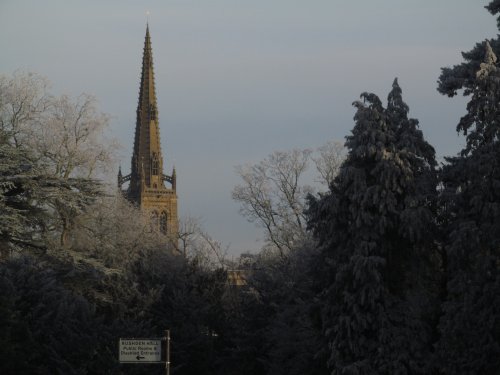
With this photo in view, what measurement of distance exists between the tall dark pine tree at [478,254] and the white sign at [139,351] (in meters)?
8.73

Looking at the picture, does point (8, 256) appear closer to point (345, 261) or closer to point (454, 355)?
point (345, 261)

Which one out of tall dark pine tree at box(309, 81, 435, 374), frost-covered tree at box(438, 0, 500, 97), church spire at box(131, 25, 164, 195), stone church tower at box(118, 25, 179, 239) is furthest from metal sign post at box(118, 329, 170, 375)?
church spire at box(131, 25, 164, 195)

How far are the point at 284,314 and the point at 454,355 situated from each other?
11.5m

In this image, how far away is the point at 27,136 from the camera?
4041 cm

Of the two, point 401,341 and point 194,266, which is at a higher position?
point 194,266

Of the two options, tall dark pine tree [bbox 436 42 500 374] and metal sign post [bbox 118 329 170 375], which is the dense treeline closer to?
tall dark pine tree [bbox 436 42 500 374]

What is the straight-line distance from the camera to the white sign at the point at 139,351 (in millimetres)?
21609

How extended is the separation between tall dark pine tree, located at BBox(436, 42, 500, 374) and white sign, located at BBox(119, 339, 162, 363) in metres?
8.73

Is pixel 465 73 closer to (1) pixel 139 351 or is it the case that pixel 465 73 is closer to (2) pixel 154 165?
(1) pixel 139 351

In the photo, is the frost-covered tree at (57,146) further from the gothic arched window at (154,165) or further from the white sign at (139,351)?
the gothic arched window at (154,165)

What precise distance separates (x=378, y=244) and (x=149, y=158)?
95443 mm

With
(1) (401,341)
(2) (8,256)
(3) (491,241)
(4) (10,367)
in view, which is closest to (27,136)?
(2) (8,256)

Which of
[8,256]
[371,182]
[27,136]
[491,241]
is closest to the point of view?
[491,241]

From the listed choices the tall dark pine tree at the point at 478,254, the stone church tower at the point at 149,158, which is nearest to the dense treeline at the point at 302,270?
the tall dark pine tree at the point at 478,254
